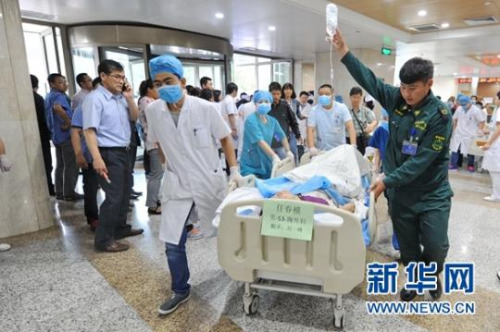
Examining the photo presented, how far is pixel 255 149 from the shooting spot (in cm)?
295

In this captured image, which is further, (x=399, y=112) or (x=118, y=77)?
(x=118, y=77)

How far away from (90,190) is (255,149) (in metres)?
1.72

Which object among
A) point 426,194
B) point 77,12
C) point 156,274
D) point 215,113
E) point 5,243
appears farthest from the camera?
point 77,12

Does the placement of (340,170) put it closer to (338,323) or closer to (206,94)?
(338,323)

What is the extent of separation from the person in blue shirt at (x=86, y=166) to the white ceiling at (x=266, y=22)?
263cm

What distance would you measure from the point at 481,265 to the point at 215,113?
236 cm

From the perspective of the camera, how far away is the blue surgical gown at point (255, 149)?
9.48ft

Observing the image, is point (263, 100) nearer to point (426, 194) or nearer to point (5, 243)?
point (426, 194)

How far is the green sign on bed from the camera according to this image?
5.14ft

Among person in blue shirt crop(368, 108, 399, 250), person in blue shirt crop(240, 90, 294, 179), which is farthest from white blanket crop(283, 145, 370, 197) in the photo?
person in blue shirt crop(240, 90, 294, 179)

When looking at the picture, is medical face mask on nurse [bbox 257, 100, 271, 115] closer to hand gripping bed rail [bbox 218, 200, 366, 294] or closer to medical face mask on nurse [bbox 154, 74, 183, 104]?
medical face mask on nurse [bbox 154, 74, 183, 104]

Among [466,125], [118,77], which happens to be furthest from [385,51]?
[118,77]

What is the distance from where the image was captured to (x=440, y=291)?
208cm

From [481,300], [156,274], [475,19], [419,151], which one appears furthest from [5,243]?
[475,19]
